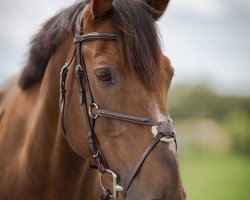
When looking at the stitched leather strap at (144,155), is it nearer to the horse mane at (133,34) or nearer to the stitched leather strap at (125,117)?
the stitched leather strap at (125,117)

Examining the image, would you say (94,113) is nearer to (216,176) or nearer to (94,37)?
(94,37)

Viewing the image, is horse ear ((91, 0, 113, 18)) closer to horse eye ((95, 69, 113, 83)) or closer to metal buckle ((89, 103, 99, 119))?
horse eye ((95, 69, 113, 83))

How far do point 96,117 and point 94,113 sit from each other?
1.4 inches

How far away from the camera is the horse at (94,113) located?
3006 mm

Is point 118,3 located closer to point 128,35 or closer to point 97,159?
point 128,35

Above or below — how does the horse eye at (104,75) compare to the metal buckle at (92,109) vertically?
above

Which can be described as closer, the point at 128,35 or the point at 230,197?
the point at 128,35

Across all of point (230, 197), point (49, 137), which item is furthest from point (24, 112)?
point (230, 197)

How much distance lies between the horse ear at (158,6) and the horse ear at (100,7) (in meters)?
0.37

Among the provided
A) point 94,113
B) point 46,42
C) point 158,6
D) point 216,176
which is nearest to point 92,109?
point 94,113

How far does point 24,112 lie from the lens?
13.5ft

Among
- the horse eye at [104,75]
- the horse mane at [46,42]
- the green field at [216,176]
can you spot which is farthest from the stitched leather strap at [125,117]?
the green field at [216,176]

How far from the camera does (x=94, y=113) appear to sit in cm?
325

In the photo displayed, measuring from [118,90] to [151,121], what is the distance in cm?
31
